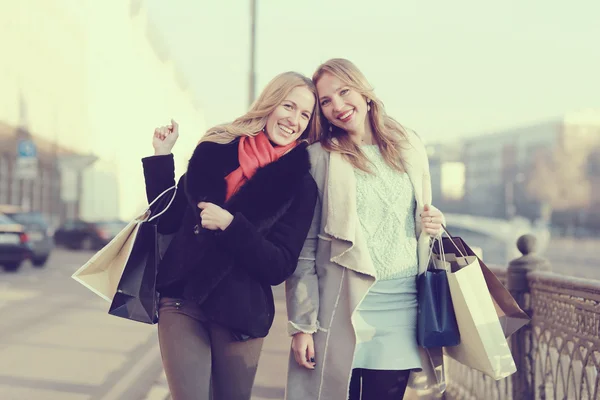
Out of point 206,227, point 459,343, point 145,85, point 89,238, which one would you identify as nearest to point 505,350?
point 459,343

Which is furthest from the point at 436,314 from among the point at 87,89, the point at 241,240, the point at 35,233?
the point at 87,89

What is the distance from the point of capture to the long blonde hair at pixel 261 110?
285cm

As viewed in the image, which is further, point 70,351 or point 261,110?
point 70,351

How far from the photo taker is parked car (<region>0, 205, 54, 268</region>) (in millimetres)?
19172

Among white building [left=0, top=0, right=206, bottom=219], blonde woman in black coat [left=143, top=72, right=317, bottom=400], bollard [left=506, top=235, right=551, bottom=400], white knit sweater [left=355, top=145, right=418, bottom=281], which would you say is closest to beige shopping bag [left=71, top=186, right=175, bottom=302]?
blonde woman in black coat [left=143, top=72, right=317, bottom=400]

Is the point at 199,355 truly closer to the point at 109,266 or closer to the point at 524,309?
the point at 109,266

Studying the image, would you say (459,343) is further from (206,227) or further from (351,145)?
(206,227)

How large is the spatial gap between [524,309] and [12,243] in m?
16.0

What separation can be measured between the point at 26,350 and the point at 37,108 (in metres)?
30.0

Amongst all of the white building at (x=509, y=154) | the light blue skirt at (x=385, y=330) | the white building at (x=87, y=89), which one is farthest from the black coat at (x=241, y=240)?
the white building at (x=509, y=154)

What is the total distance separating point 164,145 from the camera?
3084 mm

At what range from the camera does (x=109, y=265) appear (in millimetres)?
2943

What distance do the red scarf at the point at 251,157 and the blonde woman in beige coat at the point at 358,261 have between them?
0.69 ft

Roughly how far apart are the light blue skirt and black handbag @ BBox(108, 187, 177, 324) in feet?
2.34
